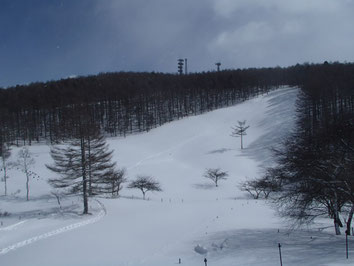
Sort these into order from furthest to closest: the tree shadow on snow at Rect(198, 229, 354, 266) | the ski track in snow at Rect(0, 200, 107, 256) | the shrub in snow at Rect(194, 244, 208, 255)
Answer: the ski track in snow at Rect(0, 200, 107, 256), the shrub in snow at Rect(194, 244, 208, 255), the tree shadow on snow at Rect(198, 229, 354, 266)

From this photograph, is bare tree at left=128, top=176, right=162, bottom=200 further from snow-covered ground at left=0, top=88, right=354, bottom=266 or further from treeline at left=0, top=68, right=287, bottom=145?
treeline at left=0, top=68, right=287, bottom=145

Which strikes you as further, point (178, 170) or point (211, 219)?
point (178, 170)

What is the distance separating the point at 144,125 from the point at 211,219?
63.0 meters

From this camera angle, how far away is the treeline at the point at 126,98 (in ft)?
252

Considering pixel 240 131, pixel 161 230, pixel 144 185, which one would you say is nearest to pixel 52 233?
pixel 161 230

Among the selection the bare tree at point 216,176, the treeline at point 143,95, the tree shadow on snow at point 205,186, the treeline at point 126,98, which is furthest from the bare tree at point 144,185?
the treeline at point 126,98

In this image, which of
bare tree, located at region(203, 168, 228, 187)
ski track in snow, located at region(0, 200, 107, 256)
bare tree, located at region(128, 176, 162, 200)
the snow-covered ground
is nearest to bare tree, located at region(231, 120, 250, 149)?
the snow-covered ground

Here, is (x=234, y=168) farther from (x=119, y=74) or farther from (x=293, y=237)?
(x=119, y=74)

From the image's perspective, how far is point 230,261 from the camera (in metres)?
9.16

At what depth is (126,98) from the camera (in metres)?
91.5

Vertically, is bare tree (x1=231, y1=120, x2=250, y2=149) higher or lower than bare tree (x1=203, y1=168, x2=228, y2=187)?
higher

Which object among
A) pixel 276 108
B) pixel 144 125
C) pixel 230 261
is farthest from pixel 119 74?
pixel 230 261

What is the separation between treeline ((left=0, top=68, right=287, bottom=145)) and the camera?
7688cm

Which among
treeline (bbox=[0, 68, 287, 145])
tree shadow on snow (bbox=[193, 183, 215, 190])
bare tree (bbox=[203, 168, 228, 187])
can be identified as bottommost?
tree shadow on snow (bbox=[193, 183, 215, 190])
